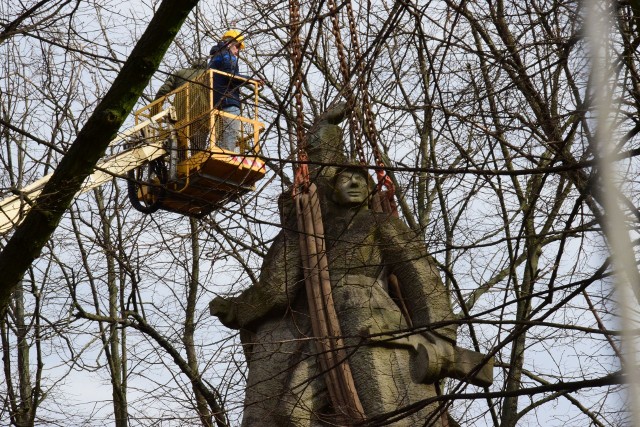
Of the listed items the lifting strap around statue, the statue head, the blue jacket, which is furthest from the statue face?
the blue jacket

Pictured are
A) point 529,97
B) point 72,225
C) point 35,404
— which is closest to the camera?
point 529,97

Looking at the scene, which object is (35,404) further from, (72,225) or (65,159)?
(65,159)

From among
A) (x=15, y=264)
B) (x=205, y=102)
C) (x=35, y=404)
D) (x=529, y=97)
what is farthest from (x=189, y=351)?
(x=15, y=264)

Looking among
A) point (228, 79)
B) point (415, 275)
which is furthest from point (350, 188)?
point (228, 79)

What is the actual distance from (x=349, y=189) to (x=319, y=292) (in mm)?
632

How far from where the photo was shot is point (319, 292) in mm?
5383

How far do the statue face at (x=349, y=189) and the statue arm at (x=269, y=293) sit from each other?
343 millimetres

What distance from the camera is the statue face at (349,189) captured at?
562 cm

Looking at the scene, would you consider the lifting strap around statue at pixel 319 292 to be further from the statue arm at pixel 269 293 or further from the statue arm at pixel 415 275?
the statue arm at pixel 415 275

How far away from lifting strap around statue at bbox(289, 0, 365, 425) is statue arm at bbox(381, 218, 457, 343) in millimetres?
374

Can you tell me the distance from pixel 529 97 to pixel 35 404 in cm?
623

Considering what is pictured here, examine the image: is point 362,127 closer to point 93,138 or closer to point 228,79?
point 93,138

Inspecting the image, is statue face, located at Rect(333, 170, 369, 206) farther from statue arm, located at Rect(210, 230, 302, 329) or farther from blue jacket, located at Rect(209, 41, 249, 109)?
blue jacket, located at Rect(209, 41, 249, 109)

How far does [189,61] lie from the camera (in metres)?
12.0
